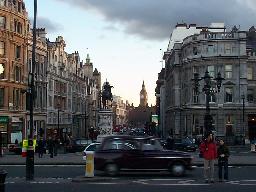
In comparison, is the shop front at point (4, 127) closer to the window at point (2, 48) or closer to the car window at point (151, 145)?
the window at point (2, 48)

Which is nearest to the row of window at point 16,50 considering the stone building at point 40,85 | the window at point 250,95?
the stone building at point 40,85

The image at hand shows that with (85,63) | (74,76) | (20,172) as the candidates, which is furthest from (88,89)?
Result: (20,172)

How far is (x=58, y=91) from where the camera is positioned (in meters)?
92.9

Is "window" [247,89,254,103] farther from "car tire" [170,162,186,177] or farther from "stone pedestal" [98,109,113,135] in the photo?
"car tire" [170,162,186,177]

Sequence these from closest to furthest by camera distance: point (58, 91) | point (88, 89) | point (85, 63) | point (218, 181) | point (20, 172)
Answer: point (218, 181)
point (20, 172)
point (58, 91)
point (88, 89)
point (85, 63)

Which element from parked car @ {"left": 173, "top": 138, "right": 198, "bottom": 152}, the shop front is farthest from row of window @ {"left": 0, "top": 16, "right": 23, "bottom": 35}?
parked car @ {"left": 173, "top": 138, "right": 198, "bottom": 152}

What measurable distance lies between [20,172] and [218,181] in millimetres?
10730

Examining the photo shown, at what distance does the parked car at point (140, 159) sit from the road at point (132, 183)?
48 centimetres

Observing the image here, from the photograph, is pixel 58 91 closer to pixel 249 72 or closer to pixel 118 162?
pixel 249 72

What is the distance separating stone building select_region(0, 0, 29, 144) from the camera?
68.4 meters

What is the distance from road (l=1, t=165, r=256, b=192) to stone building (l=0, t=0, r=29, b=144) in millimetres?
43738

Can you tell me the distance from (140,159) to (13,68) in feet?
159

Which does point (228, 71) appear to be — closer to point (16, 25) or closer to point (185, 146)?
point (185, 146)

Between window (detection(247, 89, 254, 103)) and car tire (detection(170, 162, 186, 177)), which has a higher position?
window (detection(247, 89, 254, 103))
